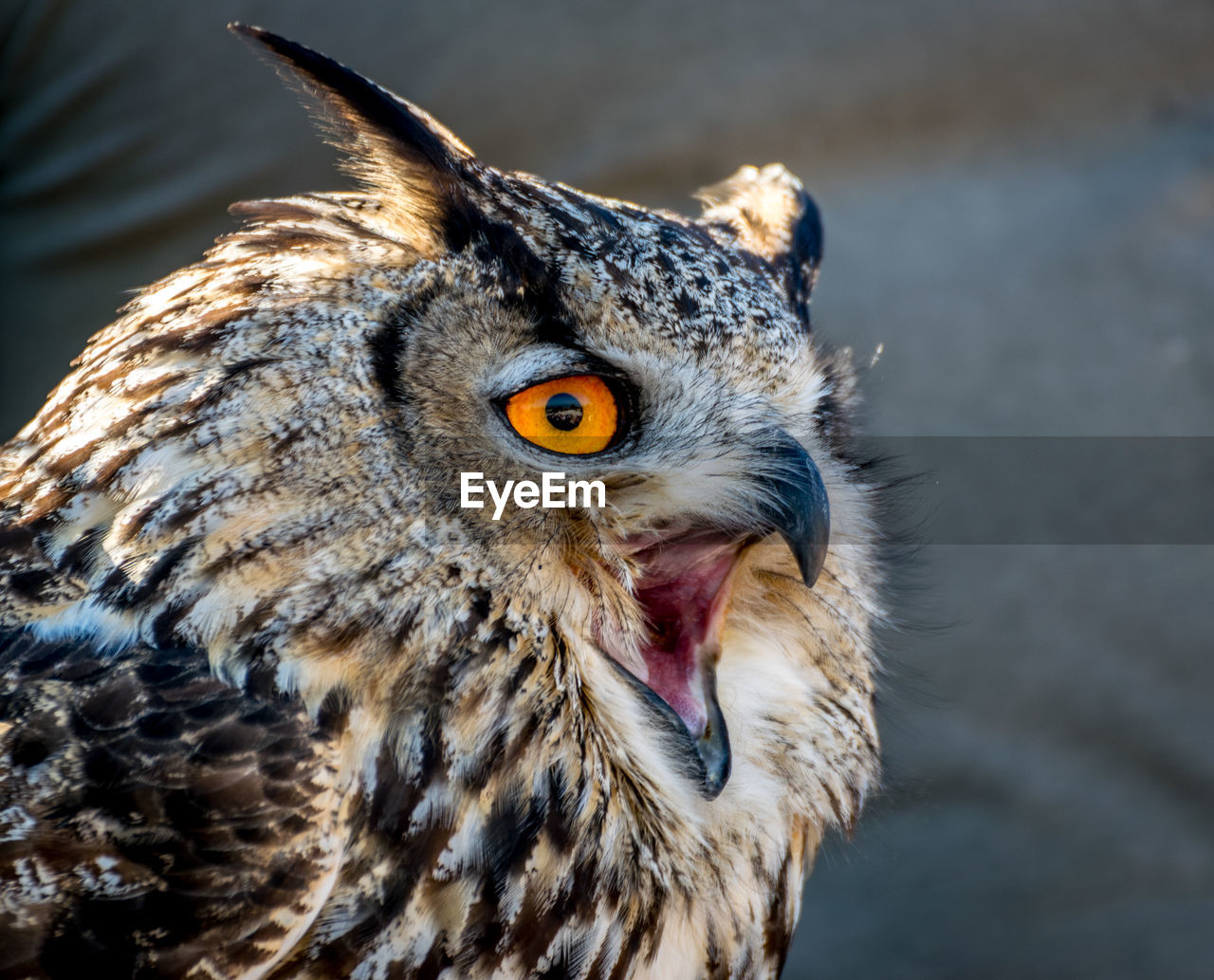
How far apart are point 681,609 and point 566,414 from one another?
20 cm

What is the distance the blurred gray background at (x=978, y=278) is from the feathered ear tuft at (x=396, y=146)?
3.04 feet

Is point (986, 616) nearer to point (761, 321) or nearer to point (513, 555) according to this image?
point (761, 321)

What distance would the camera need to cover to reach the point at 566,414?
65 centimetres

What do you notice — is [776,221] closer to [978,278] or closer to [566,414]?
[566,414]

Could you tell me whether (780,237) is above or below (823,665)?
above

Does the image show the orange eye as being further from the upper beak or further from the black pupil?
the upper beak

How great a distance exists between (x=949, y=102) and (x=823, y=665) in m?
1.11

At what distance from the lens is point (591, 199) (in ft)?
2.42

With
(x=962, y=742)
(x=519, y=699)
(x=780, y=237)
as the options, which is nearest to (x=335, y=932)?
(x=519, y=699)

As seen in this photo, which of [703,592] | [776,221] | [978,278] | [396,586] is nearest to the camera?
[396,586]

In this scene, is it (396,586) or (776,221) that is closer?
(396,586)

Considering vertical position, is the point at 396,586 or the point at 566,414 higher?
the point at 566,414

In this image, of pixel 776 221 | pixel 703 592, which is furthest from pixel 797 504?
pixel 776 221

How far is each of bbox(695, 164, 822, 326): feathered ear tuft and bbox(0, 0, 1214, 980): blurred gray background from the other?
500 millimetres
